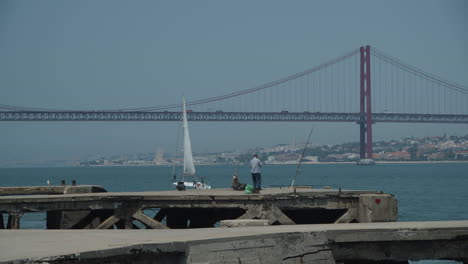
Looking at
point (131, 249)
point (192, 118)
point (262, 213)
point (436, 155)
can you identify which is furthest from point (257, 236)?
point (436, 155)

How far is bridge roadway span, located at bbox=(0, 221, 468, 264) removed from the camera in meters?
8.55

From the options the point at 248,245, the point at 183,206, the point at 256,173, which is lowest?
the point at 248,245

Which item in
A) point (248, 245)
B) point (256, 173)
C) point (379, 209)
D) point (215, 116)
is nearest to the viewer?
point (248, 245)

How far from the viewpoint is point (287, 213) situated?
16.3 metres

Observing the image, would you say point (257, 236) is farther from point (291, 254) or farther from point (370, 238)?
point (370, 238)

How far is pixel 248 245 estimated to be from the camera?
963 cm

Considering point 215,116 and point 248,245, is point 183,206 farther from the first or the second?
point 215,116

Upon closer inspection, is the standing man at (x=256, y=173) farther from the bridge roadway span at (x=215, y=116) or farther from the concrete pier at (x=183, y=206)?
the bridge roadway span at (x=215, y=116)

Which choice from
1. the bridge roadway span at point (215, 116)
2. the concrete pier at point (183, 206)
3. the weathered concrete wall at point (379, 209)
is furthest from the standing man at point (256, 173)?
the bridge roadway span at point (215, 116)

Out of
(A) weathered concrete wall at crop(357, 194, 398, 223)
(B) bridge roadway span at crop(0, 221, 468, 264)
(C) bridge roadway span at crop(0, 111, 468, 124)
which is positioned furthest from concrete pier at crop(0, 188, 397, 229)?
(C) bridge roadway span at crop(0, 111, 468, 124)

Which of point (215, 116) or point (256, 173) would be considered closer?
point (256, 173)

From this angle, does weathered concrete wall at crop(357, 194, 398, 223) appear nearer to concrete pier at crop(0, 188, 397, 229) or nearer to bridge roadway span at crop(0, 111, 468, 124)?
concrete pier at crop(0, 188, 397, 229)

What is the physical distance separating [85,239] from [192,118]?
97.5 metres

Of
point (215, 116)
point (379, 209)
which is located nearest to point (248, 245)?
point (379, 209)
